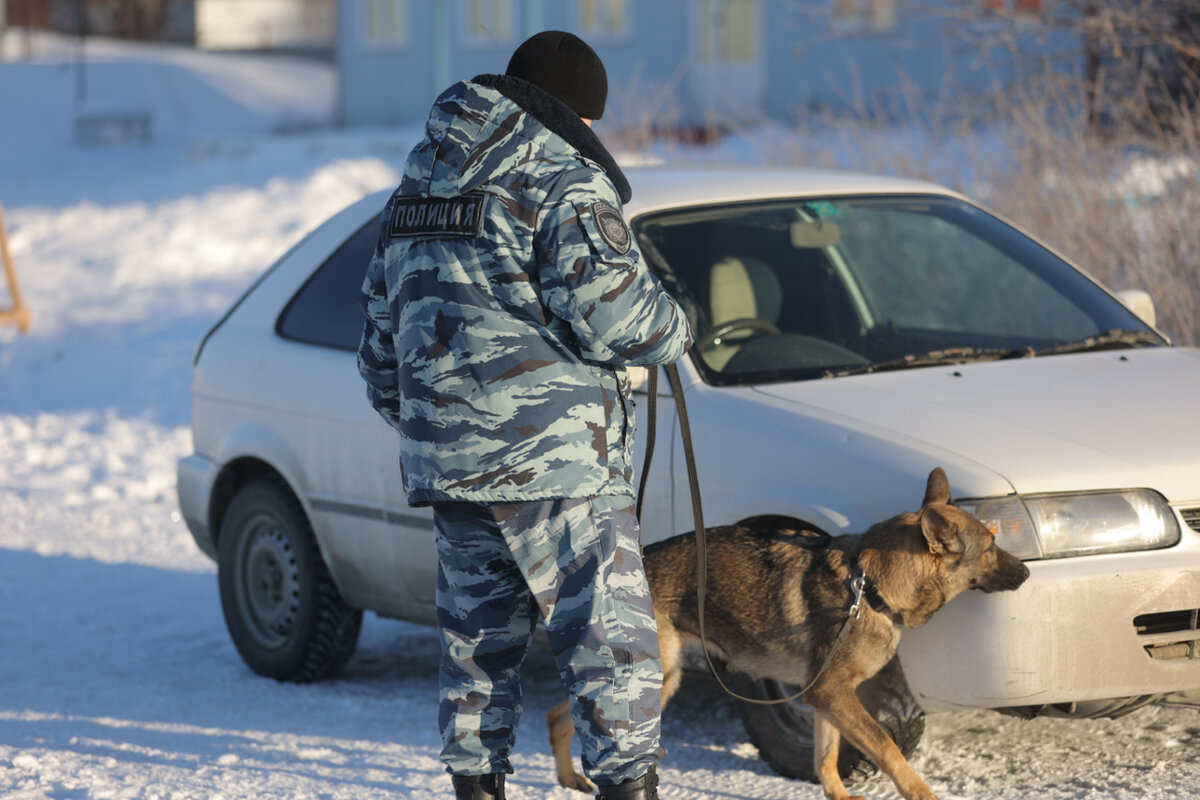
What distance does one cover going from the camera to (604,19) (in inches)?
914

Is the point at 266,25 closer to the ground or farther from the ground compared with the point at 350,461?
A: farther from the ground

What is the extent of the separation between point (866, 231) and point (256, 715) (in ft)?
8.51

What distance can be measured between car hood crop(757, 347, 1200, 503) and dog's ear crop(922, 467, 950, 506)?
18 cm

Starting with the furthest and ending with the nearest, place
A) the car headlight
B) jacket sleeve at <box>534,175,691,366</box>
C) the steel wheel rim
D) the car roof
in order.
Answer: the steel wheel rim
the car roof
the car headlight
jacket sleeve at <box>534,175,691,366</box>

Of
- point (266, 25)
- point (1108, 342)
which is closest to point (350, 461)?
point (1108, 342)

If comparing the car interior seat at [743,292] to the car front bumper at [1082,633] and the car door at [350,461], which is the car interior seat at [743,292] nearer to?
the car door at [350,461]

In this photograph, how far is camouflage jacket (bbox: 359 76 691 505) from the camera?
302cm

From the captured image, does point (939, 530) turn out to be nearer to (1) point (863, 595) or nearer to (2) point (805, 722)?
(1) point (863, 595)

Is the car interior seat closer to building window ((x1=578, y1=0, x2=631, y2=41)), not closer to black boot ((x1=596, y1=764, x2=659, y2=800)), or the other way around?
black boot ((x1=596, y1=764, x2=659, y2=800))

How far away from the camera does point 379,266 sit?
3367 millimetres

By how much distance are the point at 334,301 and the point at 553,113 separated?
2.42 metres

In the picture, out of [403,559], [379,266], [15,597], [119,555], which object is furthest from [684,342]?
[119,555]

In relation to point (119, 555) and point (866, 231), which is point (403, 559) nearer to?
point (866, 231)

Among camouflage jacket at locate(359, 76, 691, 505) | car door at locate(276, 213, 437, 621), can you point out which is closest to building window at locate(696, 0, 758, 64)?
car door at locate(276, 213, 437, 621)
